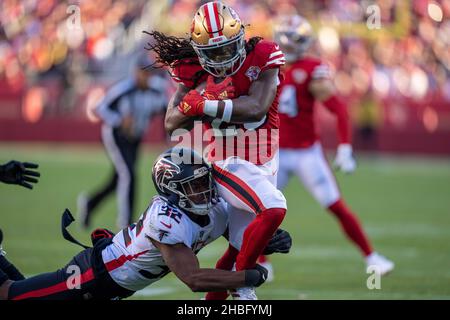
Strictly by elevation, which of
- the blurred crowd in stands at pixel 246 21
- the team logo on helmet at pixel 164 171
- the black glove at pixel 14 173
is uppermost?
the blurred crowd in stands at pixel 246 21

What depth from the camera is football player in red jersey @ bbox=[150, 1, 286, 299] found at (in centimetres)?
507

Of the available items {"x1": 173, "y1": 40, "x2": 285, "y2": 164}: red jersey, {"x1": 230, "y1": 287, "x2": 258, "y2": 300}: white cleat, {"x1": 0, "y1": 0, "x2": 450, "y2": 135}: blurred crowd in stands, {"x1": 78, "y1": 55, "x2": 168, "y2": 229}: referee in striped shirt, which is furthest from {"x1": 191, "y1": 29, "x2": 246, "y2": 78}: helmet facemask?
{"x1": 0, "y1": 0, "x2": 450, "y2": 135}: blurred crowd in stands

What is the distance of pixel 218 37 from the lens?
507 centimetres

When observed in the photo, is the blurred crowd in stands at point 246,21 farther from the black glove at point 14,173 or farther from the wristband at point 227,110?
the wristband at point 227,110

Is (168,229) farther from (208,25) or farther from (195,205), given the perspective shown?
(208,25)

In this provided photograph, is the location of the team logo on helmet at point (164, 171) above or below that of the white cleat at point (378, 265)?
above

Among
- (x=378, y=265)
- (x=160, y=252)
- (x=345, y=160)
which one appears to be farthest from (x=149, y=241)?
(x=345, y=160)

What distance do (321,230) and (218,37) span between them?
229 inches

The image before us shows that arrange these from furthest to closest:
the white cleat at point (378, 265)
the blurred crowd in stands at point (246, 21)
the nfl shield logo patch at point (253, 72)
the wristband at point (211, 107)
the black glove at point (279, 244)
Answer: the blurred crowd in stands at point (246, 21) < the white cleat at point (378, 265) < the nfl shield logo patch at point (253, 72) < the black glove at point (279, 244) < the wristband at point (211, 107)

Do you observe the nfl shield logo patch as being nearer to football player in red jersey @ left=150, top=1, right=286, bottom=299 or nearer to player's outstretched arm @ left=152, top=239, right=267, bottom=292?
football player in red jersey @ left=150, top=1, right=286, bottom=299

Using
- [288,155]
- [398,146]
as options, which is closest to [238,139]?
[288,155]

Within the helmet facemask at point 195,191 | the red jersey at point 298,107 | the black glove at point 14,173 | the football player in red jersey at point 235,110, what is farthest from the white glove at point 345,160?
the black glove at point 14,173

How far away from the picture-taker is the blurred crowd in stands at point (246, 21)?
2133 cm
